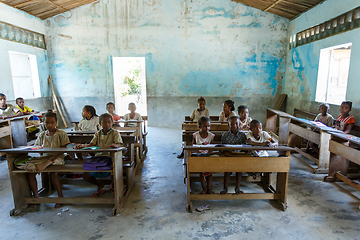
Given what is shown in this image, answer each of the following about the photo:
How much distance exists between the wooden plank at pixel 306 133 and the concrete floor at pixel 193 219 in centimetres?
100

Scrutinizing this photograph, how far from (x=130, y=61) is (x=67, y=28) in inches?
245

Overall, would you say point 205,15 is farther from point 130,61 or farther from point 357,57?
point 130,61

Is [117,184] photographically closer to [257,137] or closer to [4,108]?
[257,137]

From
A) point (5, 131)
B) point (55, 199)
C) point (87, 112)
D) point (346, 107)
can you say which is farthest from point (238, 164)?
point (5, 131)

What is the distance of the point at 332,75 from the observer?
6195mm

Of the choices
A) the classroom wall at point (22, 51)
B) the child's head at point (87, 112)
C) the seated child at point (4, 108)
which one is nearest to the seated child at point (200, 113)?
the child's head at point (87, 112)

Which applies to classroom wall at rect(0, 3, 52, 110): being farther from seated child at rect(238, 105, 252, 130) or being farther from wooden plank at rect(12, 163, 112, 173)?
seated child at rect(238, 105, 252, 130)

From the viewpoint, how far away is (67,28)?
8211 mm

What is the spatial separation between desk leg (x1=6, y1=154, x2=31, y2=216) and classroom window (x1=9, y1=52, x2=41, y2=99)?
554 centimetres

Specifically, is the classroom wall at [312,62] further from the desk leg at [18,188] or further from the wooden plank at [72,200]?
the desk leg at [18,188]

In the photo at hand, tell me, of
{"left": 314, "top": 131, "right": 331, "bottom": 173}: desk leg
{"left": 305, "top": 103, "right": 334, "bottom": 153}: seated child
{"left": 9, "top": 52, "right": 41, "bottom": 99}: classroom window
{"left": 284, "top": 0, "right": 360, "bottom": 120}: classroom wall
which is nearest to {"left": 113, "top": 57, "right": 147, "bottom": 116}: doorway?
{"left": 9, "top": 52, "right": 41, "bottom": 99}: classroom window

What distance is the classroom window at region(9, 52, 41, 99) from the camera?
7463 millimetres

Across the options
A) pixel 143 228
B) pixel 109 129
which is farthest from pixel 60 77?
pixel 143 228

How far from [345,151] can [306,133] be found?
1.25m
